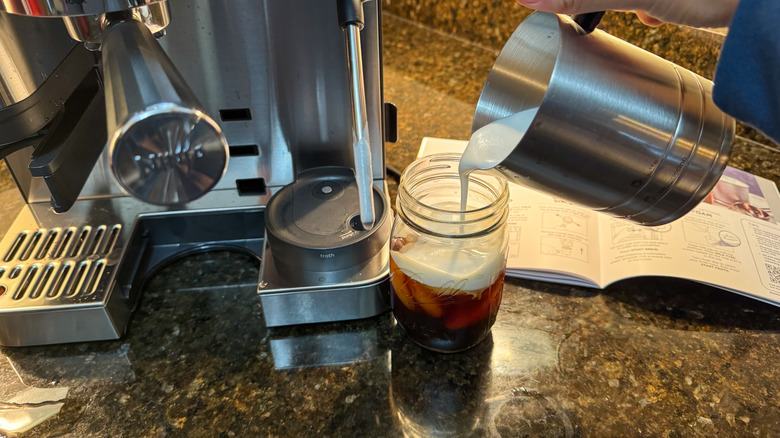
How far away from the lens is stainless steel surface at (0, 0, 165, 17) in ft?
1.15

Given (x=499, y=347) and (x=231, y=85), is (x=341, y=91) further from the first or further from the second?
(x=499, y=347)

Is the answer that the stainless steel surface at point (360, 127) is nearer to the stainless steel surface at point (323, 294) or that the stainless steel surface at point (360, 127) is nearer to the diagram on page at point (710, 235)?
the stainless steel surface at point (323, 294)

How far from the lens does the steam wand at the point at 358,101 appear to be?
423 mm

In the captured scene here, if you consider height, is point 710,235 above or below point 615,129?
below

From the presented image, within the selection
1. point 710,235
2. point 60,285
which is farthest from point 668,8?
point 60,285

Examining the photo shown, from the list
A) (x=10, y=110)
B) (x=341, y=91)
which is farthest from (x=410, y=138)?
(x=10, y=110)

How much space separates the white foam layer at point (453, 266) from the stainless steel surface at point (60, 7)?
306 millimetres

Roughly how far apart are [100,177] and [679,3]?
1.95 feet

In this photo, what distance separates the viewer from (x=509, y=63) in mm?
481

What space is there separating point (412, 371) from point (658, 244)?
34 centimetres

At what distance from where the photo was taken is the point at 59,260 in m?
0.58

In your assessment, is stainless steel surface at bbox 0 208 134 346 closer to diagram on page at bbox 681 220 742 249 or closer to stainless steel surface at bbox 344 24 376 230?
stainless steel surface at bbox 344 24 376 230

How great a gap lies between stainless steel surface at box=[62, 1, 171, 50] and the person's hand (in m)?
0.26

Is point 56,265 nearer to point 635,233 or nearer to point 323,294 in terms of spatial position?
point 323,294
